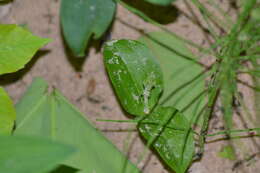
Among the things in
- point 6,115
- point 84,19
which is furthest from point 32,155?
point 84,19

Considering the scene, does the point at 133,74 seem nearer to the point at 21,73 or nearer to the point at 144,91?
the point at 144,91

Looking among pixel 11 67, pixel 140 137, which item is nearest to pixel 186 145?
pixel 140 137

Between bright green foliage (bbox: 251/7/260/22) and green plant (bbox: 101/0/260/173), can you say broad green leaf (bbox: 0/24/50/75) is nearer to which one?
green plant (bbox: 101/0/260/173)

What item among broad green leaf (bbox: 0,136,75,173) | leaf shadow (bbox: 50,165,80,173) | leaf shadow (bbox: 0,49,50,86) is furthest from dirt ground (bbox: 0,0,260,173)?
broad green leaf (bbox: 0,136,75,173)

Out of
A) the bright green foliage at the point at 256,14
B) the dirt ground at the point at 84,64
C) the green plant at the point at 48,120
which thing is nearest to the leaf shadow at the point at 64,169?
the green plant at the point at 48,120

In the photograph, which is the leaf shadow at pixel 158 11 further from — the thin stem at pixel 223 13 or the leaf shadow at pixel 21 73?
the leaf shadow at pixel 21 73

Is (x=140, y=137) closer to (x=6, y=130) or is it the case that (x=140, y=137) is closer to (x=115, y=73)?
(x=115, y=73)
